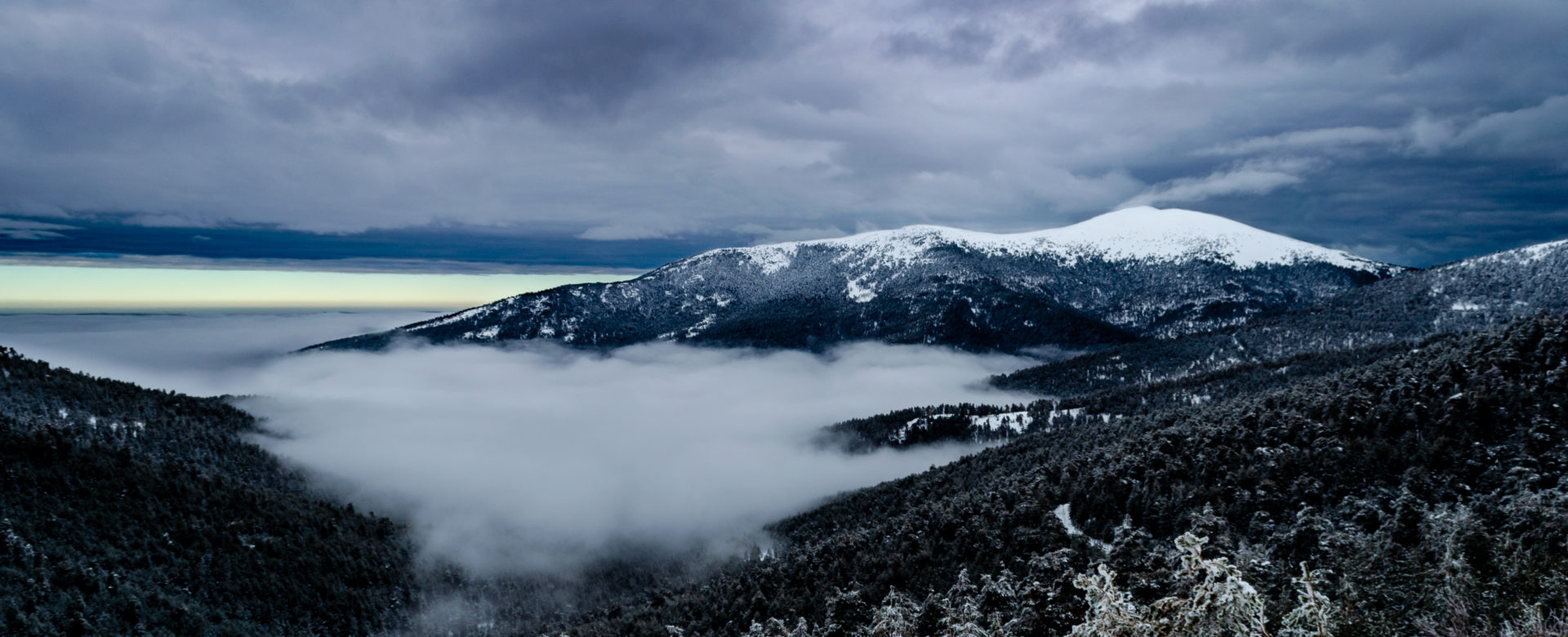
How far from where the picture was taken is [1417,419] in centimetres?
7550

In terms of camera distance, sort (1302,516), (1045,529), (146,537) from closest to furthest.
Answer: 1. (1302,516)
2. (1045,529)
3. (146,537)

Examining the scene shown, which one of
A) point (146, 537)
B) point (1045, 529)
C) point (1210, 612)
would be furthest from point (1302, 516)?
point (146, 537)

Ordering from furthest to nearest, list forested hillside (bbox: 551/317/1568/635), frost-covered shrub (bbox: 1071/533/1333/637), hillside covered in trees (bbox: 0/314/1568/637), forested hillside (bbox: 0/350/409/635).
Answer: forested hillside (bbox: 0/350/409/635)
hillside covered in trees (bbox: 0/314/1568/637)
forested hillside (bbox: 551/317/1568/635)
frost-covered shrub (bbox: 1071/533/1333/637)

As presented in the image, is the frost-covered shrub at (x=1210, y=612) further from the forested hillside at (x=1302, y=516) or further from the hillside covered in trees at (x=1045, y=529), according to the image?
the forested hillside at (x=1302, y=516)

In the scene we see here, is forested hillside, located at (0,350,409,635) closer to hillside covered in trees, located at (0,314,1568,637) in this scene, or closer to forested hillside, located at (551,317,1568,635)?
hillside covered in trees, located at (0,314,1568,637)

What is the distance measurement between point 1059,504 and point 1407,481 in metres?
44.9

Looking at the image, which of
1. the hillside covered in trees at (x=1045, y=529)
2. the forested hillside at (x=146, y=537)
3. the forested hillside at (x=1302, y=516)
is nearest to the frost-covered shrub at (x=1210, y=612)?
the hillside covered in trees at (x=1045, y=529)

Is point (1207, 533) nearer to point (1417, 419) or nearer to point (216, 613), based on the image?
point (1417, 419)

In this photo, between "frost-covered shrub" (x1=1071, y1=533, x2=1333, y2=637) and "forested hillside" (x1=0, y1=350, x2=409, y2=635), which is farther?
"forested hillside" (x1=0, y1=350, x2=409, y2=635)

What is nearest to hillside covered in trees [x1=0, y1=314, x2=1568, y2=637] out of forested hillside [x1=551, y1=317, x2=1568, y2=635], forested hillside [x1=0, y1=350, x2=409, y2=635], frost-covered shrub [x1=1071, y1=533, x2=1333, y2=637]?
frost-covered shrub [x1=1071, y1=533, x2=1333, y2=637]

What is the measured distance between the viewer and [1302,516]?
59.7 metres

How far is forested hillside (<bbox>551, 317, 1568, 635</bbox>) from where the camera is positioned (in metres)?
34.2

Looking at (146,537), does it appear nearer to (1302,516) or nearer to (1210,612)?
(1210,612)

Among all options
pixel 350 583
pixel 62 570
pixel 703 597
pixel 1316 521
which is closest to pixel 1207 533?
pixel 1316 521
